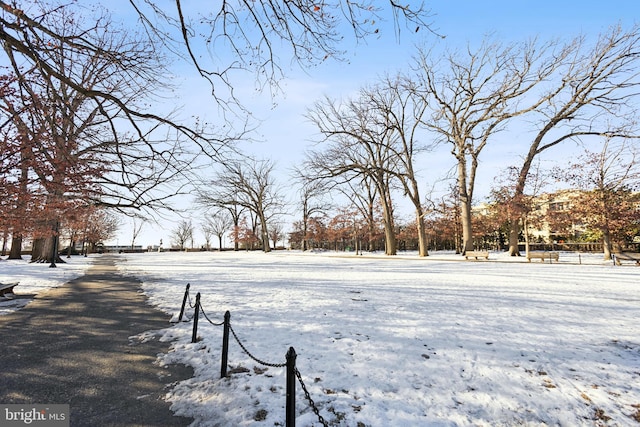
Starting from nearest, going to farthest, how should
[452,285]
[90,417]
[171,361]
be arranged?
[90,417]
[171,361]
[452,285]

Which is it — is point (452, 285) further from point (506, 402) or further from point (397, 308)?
point (506, 402)

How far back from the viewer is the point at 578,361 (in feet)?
13.9

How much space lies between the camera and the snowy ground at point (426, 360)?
10.8 feet

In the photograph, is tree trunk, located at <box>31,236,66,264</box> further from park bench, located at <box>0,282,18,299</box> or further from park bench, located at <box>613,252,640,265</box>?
park bench, located at <box>613,252,640,265</box>

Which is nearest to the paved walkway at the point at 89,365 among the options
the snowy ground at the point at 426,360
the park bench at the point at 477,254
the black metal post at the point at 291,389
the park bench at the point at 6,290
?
the snowy ground at the point at 426,360

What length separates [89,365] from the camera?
14.9 ft

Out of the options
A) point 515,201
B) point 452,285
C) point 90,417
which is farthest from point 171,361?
point 515,201

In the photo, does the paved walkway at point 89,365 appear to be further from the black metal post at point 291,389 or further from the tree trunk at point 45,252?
the tree trunk at point 45,252

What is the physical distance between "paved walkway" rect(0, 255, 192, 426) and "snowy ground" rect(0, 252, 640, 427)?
35 centimetres

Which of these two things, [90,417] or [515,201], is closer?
[90,417]

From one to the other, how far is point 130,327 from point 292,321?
3451 mm

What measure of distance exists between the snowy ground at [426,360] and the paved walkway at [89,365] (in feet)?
1.13

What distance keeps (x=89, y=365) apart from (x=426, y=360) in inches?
196

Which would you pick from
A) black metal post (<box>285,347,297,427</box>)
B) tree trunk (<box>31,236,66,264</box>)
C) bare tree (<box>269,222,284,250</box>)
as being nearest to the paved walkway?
black metal post (<box>285,347,297,427</box>)
